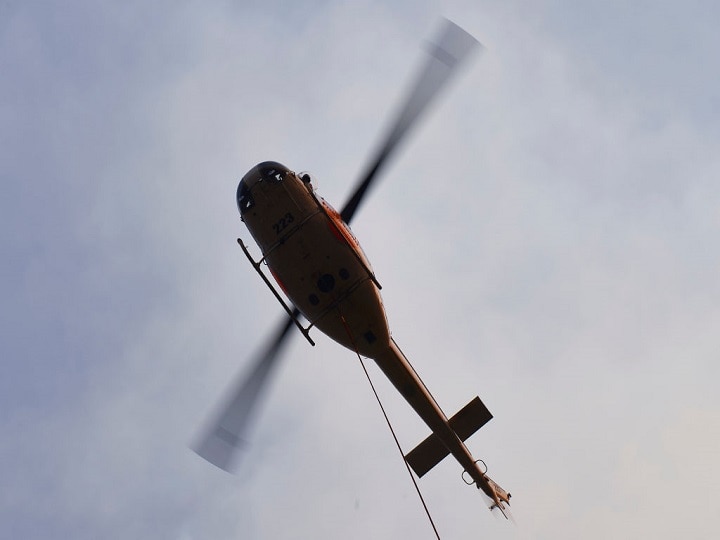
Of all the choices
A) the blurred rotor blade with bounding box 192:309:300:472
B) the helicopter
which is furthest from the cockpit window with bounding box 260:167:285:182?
the blurred rotor blade with bounding box 192:309:300:472

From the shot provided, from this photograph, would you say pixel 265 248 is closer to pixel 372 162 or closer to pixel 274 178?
pixel 274 178

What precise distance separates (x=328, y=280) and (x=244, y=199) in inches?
108

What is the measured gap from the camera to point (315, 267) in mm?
14742

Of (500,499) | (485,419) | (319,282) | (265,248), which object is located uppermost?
Result: (265,248)

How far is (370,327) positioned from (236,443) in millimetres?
4209

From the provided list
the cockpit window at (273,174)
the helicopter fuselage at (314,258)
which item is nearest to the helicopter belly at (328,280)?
the helicopter fuselage at (314,258)

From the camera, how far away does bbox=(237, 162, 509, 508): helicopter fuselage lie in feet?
48.3

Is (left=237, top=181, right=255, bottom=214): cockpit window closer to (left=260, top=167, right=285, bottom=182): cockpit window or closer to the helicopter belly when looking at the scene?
(left=260, top=167, right=285, bottom=182): cockpit window

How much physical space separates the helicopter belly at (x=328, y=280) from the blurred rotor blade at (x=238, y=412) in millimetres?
1028

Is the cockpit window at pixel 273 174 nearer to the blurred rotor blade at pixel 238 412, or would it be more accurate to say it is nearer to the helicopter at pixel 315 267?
the helicopter at pixel 315 267

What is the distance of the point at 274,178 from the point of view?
1542 centimetres

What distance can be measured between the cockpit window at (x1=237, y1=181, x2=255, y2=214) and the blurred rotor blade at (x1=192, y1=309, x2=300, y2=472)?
2.61 metres

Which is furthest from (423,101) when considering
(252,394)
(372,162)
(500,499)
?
(500,499)

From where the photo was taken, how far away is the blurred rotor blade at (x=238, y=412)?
16.1 m
